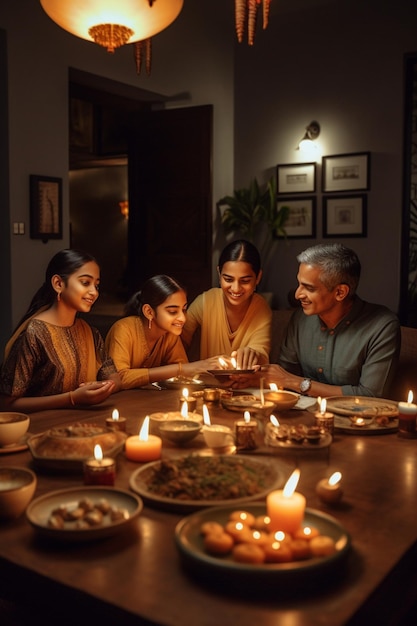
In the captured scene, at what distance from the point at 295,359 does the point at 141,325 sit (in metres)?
0.72

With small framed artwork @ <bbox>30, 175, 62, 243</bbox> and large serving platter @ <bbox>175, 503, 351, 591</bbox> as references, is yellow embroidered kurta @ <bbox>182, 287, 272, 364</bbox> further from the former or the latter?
small framed artwork @ <bbox>30, 175, 62, 243</bbox>

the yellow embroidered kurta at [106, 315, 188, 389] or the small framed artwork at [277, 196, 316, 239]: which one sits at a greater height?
the small framed artwork at [277, 196, 316, 239]

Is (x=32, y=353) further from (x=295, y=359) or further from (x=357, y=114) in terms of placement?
(x=357, y=114)

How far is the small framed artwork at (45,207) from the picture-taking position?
15.8 feet

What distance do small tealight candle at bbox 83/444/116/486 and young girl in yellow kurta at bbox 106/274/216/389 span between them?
3.93 feet

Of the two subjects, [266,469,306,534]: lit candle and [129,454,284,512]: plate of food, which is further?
[129,454,284,512]: plate of food

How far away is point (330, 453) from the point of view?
1.68 meters

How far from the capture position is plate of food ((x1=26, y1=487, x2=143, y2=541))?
110 centimetres

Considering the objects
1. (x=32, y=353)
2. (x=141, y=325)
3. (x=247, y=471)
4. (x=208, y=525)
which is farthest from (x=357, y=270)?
(x=208, y=525)

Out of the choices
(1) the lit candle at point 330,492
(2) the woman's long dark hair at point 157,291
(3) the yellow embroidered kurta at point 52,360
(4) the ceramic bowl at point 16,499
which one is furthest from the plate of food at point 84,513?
(2) the woman's long dark hair at point 157,291

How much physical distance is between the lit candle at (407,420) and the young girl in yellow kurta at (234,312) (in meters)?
1.10

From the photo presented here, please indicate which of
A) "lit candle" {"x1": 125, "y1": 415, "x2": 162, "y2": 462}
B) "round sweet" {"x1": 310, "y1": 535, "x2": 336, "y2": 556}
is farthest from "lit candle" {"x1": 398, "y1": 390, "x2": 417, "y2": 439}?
"round sweet" {"x1": 310, "y1": 535, "x2": 336, "y2": 556}

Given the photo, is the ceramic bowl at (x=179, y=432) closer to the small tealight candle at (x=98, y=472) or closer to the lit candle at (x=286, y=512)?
the small tealight candle at (x=98, y=472)

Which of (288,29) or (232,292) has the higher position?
(288,29)
